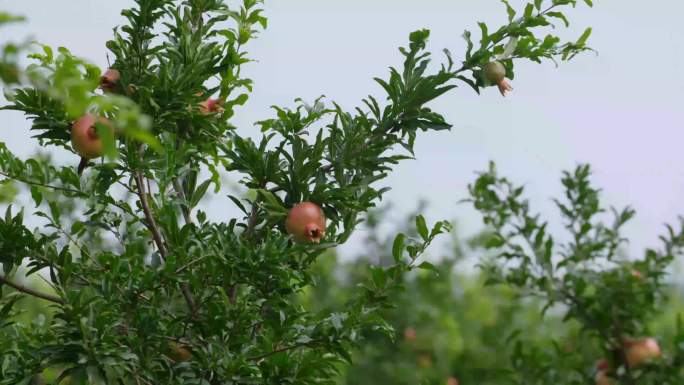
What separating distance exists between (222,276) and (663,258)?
1.97m

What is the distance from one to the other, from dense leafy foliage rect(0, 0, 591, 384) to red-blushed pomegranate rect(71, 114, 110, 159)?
51 millimetres

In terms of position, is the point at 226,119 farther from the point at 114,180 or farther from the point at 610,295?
the point at 610,295

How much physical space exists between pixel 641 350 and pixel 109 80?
2.14 metres

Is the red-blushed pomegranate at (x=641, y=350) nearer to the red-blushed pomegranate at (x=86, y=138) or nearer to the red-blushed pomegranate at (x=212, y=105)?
the red-blushed pomegranate at (x=212, y=105)

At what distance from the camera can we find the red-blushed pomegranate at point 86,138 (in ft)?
6.81

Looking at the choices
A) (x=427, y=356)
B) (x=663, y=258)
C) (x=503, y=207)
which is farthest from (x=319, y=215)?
(x=427, y=356)

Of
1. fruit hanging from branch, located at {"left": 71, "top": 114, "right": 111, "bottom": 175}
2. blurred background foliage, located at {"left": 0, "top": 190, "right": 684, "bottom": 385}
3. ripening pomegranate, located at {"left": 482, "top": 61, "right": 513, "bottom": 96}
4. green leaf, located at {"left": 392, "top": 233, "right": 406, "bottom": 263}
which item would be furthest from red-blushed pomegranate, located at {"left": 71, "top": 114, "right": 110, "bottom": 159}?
blurred background foliage, located at {"left": 0, "top": 190, "right": 684, "bottom": 385}

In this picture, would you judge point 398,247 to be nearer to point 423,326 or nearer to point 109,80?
point 109,80

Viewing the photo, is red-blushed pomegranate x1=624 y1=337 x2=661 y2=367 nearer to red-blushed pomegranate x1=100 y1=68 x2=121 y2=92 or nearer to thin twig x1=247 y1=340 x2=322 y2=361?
thin twig x1=247 y1=340 x2=322 y2=361

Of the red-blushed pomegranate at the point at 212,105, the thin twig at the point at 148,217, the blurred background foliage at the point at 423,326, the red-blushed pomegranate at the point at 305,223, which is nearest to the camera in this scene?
the red-blushed pomegranate at the point at 305,223

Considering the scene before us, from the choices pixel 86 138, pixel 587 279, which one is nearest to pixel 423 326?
pixel 587 279

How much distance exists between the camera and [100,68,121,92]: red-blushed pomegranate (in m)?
2.24

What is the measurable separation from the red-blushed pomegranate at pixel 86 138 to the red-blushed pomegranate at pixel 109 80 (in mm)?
149

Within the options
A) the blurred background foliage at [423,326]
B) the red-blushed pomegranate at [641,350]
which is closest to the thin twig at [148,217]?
the red-blushed pomegranate at [641,350]
